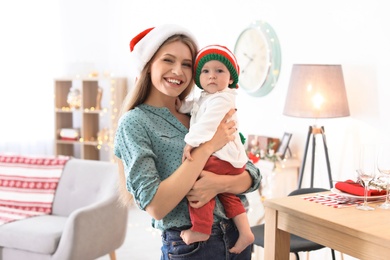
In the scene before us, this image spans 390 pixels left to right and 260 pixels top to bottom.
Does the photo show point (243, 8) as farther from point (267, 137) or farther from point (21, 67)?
point (21, 67)

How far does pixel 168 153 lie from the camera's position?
1.58 metres

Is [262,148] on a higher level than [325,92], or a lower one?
lower

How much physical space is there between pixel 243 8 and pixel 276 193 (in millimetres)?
1630

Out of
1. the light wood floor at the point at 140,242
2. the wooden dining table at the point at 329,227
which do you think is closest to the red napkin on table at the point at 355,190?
the wooden dining table at the point at 329,227

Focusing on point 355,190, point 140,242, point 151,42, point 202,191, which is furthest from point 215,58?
point 140,242

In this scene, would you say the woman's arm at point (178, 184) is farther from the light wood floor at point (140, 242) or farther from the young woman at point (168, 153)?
the light wood floor at point (140, 242)

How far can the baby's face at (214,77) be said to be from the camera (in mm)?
1705

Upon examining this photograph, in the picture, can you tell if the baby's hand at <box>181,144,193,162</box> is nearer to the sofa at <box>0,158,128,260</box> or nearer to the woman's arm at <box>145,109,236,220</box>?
the woman's arm at <box>145,109,236,220</box>

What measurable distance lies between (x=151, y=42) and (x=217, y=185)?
53cm

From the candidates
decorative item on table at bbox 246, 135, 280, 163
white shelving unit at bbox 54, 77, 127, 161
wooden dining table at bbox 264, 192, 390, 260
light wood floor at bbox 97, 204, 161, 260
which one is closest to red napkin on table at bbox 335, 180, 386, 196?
wooden dining table at bbox 264, 192, 390, 260

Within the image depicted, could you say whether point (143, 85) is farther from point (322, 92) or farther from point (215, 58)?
point (322, 92)

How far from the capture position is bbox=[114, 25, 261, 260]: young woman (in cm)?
148

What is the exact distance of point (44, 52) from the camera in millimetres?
5992

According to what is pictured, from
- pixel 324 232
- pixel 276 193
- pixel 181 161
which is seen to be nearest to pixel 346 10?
pixel 276 193
